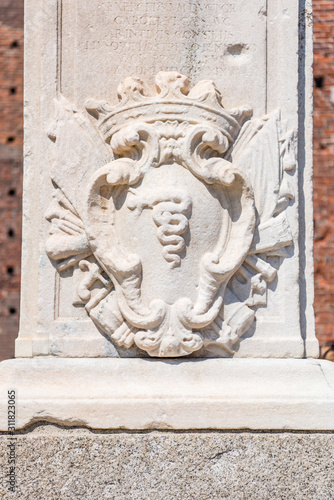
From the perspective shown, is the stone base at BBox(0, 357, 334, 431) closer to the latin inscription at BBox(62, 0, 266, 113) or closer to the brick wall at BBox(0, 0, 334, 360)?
the latin inscription at BBox(62, 0, 266, 113)

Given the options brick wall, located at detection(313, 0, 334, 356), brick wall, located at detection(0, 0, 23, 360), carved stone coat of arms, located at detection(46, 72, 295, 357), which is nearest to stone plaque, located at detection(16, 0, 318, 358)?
carved stone coat of arms, located at detection(46, 72, 295, 357)

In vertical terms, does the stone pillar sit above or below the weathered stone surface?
above

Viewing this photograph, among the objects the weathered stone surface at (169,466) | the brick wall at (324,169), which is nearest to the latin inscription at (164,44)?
the weathered stone surface at (169,466)

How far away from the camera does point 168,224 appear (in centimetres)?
255

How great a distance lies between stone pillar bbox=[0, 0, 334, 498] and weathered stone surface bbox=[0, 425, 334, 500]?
0.07ft

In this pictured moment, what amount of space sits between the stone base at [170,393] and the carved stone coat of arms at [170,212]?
0.31 feet

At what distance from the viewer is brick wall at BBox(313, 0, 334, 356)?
734 centimetres

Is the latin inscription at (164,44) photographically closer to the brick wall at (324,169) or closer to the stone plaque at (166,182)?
the stone plaque at (166,182)

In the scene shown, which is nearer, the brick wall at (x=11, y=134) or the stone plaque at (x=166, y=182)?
the stone plaque at (x=166, y=182)

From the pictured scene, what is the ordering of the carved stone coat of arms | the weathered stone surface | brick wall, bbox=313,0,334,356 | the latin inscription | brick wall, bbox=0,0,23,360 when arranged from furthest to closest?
brick wall, bbox=0,0,23,360
brick wall, bbox=313,0,334,356
the latin inscription
the carved stone coat of arms
the weathered stone surface

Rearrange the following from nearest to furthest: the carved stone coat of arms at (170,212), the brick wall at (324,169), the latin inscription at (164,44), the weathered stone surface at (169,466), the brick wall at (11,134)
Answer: the weathered stone surface at (169,466) → the carved stone coat of arms at (170,212) → the latin inscription at (164,44) → the brick wall at (324,169) → the brick wall at (11,134)

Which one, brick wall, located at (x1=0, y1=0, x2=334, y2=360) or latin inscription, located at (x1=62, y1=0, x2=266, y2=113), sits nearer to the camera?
latin inscription, located at (x1=62, y1=0, x2=266, y2=113)

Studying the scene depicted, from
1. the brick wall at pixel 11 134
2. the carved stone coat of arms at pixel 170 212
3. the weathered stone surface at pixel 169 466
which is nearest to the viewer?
the weathered stone surface at pixel 169 466

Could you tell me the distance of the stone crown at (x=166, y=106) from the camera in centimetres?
261
